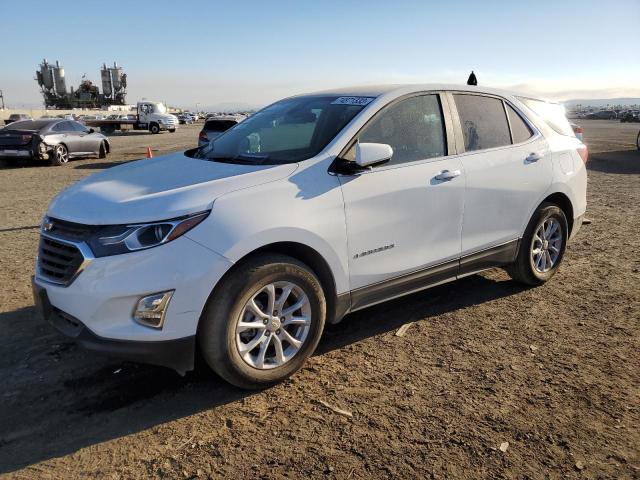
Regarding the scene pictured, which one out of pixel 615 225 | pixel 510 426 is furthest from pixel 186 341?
pixel 615 225

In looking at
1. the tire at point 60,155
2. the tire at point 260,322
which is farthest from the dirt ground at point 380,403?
the tire at point 60,155

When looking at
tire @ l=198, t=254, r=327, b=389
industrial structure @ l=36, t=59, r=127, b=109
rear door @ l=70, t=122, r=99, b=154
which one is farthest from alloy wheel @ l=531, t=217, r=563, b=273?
industrial structure @ l=36, t=59, r=127, b=109

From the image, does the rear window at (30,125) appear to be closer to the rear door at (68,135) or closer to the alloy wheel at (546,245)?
the rear door at (68,135)

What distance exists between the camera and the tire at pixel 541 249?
15.6 ft

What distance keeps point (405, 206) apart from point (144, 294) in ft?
6.10

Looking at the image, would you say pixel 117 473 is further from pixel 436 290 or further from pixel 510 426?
pixel 436 290

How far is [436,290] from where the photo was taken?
16.5 feet

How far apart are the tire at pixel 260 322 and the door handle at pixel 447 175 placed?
1.29 meters

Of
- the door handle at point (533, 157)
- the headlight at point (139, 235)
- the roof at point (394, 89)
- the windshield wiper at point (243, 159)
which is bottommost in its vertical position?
the headlight at point (139, 235)

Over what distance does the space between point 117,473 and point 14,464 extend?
1.81 feet

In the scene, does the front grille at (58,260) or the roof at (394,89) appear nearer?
the front grille at (58,260)

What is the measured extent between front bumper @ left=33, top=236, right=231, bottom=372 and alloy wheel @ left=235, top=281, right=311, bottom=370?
32cm

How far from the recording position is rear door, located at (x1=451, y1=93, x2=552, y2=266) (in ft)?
13.8

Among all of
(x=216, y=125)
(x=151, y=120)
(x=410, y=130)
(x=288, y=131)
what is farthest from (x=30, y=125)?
(x=151, y=120)
